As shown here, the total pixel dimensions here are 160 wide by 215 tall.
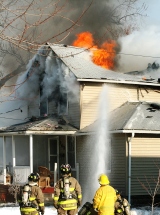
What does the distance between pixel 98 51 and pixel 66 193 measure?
48.3 ft

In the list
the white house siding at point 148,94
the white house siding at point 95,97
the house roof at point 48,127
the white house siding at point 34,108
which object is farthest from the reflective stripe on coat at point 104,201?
the white house siding at point 34,108

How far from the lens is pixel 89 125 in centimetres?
1888

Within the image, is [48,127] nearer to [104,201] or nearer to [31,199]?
[31,199]

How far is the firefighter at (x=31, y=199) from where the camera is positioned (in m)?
9.34

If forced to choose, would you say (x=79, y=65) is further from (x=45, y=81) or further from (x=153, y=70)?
(x=153, y=70)

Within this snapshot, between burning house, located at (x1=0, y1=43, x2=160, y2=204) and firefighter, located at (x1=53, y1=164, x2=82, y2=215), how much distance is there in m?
6.96

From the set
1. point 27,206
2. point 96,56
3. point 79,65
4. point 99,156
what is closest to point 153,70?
point 96,56

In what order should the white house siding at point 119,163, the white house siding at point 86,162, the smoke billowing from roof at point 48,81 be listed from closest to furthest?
the white house siding at point 119,163, the white house siding at point 86,162, the smoke billowing from roof at point 48,81

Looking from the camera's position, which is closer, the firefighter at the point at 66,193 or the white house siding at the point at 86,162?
the firefighter at the point at 66,193

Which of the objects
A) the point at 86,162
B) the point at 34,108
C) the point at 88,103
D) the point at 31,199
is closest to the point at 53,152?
the point at 34,108

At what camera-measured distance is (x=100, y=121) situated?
1856 cm

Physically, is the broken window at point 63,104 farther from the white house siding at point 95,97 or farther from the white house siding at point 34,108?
the white house siding at point 34,108

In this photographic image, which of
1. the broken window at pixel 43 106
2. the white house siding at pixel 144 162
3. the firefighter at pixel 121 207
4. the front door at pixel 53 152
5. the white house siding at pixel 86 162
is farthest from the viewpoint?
the broken window at pixel 43 106

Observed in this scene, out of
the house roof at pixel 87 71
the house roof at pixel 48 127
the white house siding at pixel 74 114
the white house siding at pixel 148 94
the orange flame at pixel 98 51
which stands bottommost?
the house roof at pixel 48 127
